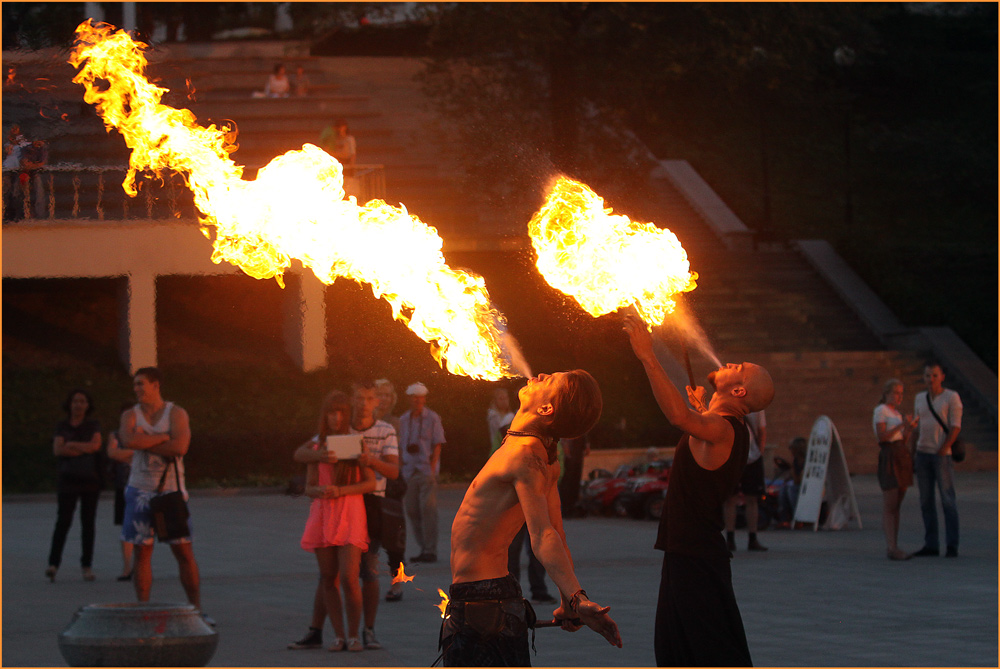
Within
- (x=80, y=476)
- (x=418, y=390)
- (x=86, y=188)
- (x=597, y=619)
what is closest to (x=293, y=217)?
(x=597, y=619)

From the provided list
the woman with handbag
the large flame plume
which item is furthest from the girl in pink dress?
the large flame plume

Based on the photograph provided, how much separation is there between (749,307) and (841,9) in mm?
8945

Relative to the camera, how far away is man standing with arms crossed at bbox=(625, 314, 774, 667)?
5105mm

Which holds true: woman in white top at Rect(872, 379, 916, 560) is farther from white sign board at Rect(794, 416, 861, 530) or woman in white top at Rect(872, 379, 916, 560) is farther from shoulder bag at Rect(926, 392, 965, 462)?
white sign board at Rect(794, 416, 861, 530)

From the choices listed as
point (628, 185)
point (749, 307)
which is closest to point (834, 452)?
point (628, 185)

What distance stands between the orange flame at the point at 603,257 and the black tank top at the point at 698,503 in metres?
0.91

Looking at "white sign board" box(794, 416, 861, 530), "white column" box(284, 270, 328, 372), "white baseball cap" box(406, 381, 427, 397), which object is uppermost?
"white column" box(284, 270, 328, 372)

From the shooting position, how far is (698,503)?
5.30m

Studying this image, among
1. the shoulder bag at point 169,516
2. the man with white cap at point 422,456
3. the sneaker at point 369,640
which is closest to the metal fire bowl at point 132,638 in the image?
the sneaker at point 369,640

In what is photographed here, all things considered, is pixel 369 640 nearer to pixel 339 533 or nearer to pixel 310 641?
pixel 310 641

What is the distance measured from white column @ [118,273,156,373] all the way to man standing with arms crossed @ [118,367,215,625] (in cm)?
1299

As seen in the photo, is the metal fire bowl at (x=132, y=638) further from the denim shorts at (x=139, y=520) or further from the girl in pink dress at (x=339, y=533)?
the denim shorts at (x=139, y=520)

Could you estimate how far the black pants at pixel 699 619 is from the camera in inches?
200

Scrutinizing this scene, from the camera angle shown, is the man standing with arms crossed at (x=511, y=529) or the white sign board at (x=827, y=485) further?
the white sign board at (x=827, y=485)
